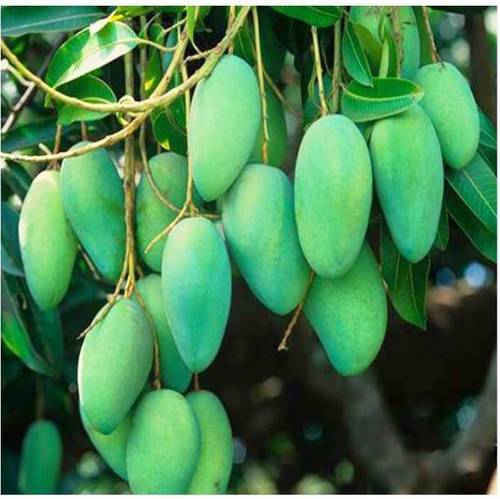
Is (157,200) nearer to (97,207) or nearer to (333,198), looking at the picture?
(97,207)

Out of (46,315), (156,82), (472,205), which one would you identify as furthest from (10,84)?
(472,205)

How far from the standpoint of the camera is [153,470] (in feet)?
2.70

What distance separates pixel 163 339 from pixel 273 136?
156 mm

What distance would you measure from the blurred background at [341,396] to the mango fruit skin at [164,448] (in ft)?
2.31

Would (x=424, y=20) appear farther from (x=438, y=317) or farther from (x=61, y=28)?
(x=438, y=317)

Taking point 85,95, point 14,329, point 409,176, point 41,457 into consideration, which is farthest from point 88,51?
point 41,457

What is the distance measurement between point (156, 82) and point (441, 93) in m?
0.20

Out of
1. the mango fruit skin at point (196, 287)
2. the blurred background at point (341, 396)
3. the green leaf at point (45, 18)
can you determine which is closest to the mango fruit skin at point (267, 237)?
the mango fruit skin at point (196, 287)

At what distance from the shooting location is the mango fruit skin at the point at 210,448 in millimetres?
850

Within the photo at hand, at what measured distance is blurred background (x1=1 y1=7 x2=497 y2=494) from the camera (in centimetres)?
171

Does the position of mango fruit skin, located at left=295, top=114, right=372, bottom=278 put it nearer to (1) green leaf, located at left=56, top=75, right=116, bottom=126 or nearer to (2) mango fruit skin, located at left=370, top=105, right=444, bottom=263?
(2) mango fruit skin, located at left=370, top=105, right=444, bottom=263

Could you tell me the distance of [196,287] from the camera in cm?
79

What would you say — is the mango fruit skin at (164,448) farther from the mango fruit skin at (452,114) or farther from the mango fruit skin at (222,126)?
the mango fruit skin at (452,114)

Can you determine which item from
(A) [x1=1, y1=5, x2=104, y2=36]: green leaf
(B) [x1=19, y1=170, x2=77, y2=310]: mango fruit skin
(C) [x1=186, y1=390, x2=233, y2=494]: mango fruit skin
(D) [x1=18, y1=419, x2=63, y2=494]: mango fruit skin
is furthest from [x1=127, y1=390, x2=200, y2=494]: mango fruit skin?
(D) [x1=18, y1=419, x2=63, y2=494]: mango fruit skin
